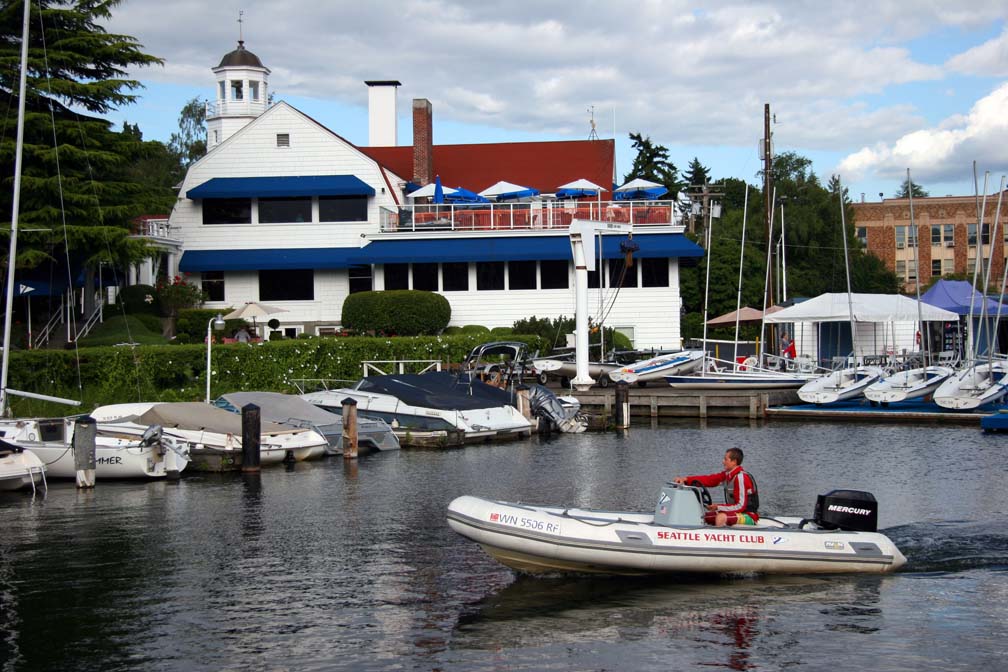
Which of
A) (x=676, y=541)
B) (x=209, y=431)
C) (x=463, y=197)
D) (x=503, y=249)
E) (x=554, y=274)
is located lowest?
(x=676, y=541)

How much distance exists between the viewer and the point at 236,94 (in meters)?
60.5

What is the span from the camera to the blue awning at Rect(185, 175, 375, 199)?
170 ft

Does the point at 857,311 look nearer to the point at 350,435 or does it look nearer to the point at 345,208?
the point at 345,208

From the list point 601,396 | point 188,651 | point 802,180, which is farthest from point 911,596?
point 802,180

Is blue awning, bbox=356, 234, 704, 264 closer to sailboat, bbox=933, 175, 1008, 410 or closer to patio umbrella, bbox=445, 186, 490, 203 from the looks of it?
patio umbrella, bbox=445, 186, 490, 203

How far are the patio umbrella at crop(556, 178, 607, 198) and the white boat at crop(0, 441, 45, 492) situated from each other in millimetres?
31863

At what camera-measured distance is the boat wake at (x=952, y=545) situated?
1675 cm

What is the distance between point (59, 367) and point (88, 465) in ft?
41.4

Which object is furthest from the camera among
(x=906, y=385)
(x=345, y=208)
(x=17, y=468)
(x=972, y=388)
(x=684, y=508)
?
(x=345, y=208)

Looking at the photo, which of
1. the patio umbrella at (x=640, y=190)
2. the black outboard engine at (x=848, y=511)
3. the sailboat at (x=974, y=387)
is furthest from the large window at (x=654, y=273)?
the black outboard engine at (x=848, y=511)

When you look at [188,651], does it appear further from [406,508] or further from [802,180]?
[802,180]

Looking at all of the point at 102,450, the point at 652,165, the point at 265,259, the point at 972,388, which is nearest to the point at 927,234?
the point at 652,165

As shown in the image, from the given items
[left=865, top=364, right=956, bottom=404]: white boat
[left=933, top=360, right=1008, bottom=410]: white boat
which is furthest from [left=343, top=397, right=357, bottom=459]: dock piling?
[left=933, top=360, right=1008, bottom=410]: white boat

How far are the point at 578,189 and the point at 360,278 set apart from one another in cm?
1091
